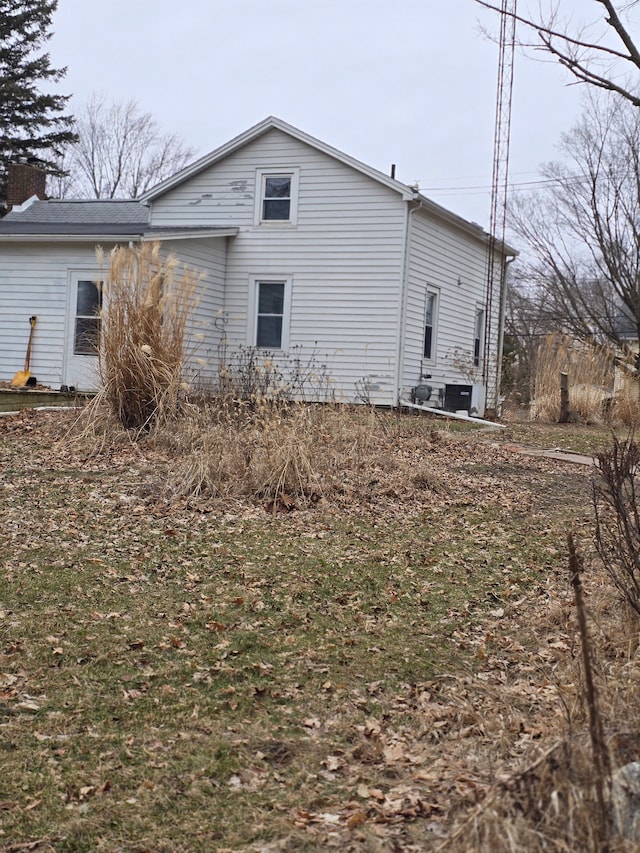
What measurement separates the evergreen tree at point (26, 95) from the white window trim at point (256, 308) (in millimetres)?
18169

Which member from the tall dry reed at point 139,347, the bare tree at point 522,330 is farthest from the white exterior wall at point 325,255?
the bare tree at point 522,330

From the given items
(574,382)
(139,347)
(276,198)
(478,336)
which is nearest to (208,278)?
(276,198)

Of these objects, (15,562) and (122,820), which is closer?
(122,820)

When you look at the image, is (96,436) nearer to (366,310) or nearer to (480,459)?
(480,459)

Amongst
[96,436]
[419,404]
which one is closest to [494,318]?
[419,404]

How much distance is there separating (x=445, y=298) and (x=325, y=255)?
3.04m

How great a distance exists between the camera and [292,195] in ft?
55.7

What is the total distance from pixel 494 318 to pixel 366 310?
6.29 m

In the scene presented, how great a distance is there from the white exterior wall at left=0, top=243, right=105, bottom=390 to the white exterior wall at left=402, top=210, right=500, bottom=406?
5.96 metres

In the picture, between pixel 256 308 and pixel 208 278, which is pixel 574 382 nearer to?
pixel 256 308

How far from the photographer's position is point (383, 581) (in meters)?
5.65

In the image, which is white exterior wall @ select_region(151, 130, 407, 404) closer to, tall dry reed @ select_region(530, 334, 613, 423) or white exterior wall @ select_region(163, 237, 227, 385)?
white exterior wall @ select_region(163, 237, 227, 385)

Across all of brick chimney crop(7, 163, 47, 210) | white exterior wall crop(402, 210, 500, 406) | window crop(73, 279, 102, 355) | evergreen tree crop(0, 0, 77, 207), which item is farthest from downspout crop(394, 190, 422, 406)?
evergreen tree crop(0, 0, 77, 207)

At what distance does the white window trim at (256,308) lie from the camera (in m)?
17.2
